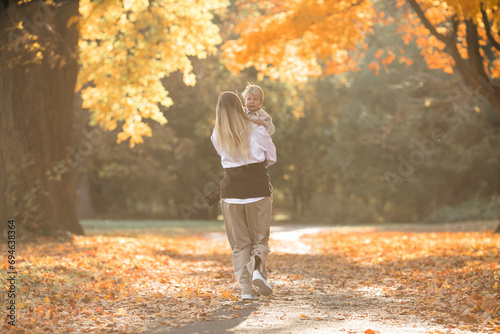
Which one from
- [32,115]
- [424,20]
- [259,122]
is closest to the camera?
[259,122]

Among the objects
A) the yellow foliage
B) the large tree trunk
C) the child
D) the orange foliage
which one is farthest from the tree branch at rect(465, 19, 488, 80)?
the child

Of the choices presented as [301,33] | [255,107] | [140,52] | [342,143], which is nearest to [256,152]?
[255,107]

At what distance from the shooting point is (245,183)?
684 centimetres

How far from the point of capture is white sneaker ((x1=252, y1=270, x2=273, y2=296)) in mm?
6621

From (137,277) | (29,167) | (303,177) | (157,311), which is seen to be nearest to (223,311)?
(157,311)

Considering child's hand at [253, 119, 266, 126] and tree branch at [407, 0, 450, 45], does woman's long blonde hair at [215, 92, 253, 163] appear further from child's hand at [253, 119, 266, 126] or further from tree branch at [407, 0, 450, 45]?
tree branch at [407, 0, 450, 45]

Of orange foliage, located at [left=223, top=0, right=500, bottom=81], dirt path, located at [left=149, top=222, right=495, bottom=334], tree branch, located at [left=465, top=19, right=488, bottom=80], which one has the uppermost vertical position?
orange foliage, located at [left=223, top=0, right=500, bottom=81]

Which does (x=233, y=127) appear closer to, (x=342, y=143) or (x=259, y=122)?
(x=259, y=122)

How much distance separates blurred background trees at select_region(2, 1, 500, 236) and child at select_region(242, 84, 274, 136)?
50.5 feet

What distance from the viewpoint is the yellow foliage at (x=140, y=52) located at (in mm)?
15508

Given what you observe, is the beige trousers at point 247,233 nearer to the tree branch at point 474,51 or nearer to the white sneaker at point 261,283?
the white sneaker at point 261,283

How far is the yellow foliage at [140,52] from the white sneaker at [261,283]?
9786mm

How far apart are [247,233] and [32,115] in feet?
25.7

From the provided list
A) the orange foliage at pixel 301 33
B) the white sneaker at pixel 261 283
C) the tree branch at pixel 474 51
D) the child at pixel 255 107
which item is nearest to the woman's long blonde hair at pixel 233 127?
the child at pixel 255 107
